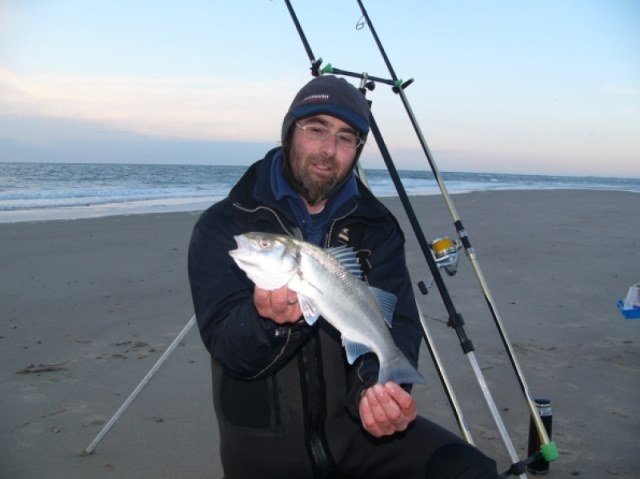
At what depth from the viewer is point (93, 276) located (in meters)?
8.37

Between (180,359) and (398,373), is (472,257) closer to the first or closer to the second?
(398,373)

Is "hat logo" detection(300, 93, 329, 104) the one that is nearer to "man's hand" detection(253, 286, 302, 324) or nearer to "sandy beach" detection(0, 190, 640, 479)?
"man's hand" detection(253, 286, 302, 324)

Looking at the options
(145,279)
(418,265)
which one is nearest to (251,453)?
(145,279)

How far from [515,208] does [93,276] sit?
55.5ft

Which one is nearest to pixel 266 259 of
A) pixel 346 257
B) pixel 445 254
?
pixel 346 257

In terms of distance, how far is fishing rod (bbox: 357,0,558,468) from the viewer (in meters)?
3.20

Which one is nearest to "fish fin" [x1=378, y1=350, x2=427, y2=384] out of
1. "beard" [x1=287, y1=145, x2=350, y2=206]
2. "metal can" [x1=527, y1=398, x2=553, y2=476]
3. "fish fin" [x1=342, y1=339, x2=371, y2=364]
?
"fish fin" [x1=342, y1=339, x2=371, y2=364]

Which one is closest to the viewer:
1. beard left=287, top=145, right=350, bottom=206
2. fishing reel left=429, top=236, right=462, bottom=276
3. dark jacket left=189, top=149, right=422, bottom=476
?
dark jacket left=189, top=149, right=422, bottom=476

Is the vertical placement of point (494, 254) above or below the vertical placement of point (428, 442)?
below

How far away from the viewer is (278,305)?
2.27 metres

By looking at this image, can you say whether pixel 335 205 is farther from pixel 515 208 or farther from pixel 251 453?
pixel 515 208

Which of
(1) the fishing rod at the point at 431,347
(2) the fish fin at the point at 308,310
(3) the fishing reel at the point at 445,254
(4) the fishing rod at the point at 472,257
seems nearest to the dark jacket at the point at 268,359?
(2) the fish fin at the point at 308,310

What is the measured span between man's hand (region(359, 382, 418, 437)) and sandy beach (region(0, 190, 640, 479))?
1.67 meters

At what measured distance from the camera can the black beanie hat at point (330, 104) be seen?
Result: 121 inches
